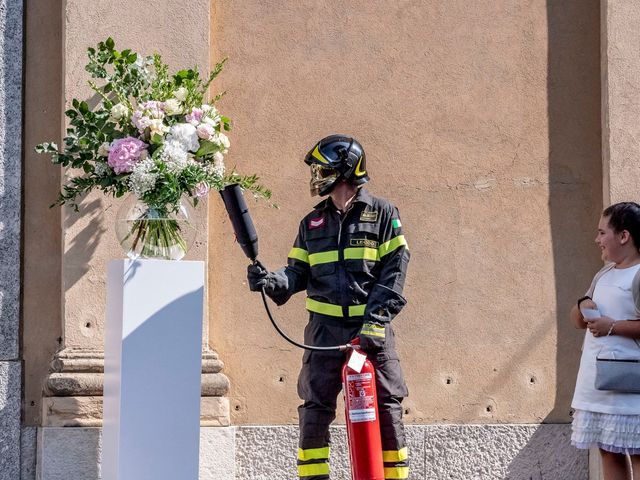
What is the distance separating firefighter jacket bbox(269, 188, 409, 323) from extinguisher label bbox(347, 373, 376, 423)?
0.36 m

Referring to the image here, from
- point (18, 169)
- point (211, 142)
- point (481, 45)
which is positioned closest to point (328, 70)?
point (481, 45)

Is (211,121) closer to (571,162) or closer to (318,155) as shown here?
(318,155)

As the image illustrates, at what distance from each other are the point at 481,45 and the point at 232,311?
2.31 metres

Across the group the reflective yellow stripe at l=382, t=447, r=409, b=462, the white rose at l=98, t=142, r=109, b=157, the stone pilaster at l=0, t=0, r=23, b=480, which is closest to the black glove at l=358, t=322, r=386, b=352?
the reflective yellow stripe at l=382, t=447, r=409, b=462

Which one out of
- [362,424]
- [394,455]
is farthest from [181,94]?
[394,455]

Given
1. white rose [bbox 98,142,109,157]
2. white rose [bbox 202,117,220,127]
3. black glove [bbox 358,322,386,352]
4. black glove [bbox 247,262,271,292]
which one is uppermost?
white rose [bbox 202,117,220,127]

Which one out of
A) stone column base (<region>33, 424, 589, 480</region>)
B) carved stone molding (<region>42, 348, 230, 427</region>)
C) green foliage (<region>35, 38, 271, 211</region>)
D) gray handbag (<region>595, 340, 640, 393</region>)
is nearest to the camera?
gray handbag (<region>595, 340, 640, 393</region>)

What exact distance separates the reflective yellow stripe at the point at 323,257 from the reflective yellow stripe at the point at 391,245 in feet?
0.77

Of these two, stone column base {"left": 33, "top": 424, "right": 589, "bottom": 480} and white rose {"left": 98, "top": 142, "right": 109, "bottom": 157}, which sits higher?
white rose {"left": 98, "top": 142, "right": 109, "bottom": 157}

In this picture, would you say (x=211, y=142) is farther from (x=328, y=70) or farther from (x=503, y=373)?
(x=503, y=373)

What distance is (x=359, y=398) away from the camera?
545cm

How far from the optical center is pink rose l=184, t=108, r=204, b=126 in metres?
5.70

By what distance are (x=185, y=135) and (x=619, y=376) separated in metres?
2.41

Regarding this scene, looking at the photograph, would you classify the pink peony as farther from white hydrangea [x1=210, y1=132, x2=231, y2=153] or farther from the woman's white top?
the woman's white top
